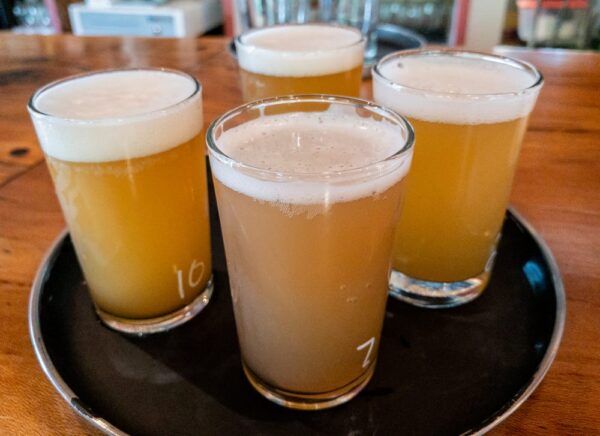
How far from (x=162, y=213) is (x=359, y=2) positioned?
1264 mm

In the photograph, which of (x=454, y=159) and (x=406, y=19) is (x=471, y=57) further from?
(x=406, y=19)

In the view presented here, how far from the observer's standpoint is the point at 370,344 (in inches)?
23.2

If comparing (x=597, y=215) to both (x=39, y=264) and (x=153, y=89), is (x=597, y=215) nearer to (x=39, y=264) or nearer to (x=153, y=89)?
(x=153, y=89)

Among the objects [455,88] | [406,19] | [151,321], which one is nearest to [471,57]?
[455,88]

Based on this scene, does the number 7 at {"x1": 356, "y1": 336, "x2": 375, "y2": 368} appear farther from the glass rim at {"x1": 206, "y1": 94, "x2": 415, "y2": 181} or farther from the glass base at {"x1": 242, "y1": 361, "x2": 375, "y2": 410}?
the glass rim at {"x1": 206, "y1": 94, "x2": 415, "y2": 181}

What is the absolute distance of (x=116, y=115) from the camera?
2.11ft

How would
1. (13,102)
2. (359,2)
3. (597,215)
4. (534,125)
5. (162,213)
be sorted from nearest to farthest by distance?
(162,213), (597,215), (534,125), (13,102), (359,2)

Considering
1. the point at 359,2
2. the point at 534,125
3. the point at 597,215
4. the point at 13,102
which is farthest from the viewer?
the point at 359,2

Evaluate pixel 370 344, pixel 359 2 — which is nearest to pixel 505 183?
pixel 370 344

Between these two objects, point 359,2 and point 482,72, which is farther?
point 359,2

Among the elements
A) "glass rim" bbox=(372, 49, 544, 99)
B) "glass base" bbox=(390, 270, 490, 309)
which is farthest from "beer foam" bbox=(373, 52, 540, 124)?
"glass base" bbox=(390, 270, 490, 309)

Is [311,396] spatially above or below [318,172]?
below

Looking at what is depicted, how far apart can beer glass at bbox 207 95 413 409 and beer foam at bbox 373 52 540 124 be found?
10 centimetres

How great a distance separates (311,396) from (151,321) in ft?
0.82
